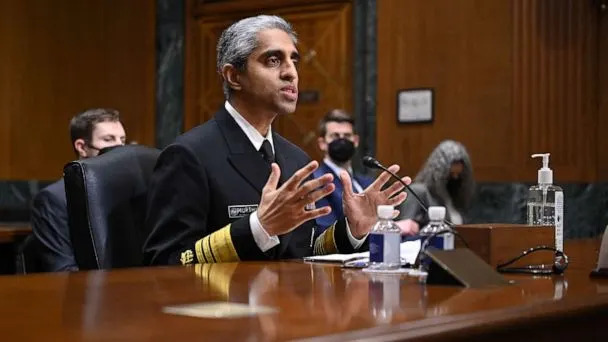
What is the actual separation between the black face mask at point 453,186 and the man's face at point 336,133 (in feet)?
2.04

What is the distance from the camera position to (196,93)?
7.78 meters

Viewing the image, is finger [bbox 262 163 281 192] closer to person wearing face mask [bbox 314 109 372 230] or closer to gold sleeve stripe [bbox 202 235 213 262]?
gold sleeve stripe [bbox 202 235 213 262]

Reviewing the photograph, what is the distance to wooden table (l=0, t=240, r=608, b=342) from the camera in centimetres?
119

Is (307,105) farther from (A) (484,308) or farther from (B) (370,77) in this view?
(A) (484,308)

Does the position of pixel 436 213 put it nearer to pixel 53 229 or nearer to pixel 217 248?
pixel 217 248

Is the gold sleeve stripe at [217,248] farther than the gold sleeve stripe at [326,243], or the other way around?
the gold sleeve stripe at [326,243]

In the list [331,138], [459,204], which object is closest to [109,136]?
[331,138]

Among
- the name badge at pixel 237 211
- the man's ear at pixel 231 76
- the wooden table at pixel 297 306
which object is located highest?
the man's ear at pixel 231 76

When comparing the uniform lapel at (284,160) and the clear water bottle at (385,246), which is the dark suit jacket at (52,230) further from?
the clear water bottle at (385,246)

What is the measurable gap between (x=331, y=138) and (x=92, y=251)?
3281 millimetres

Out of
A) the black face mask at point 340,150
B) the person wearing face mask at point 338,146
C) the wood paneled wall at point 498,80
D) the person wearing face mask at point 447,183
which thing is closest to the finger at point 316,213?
the person wearing face mask at point 338,146

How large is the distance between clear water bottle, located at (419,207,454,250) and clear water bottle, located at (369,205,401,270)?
0.09 m

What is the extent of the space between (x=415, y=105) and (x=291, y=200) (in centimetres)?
431

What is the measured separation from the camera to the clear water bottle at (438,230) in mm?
1953
